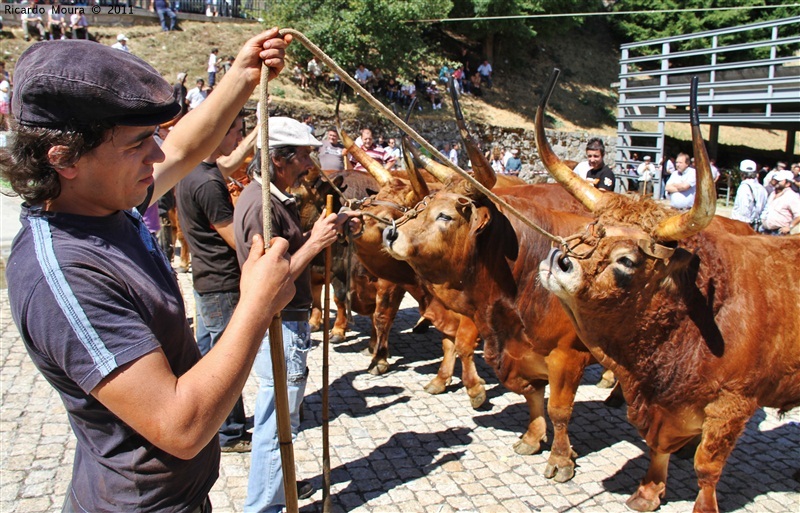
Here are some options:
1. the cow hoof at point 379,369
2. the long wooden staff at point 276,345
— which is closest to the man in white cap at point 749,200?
the cow hoof at point 379,369

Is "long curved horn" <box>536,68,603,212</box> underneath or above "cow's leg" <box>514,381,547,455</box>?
above

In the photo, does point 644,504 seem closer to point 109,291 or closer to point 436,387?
point 436,387

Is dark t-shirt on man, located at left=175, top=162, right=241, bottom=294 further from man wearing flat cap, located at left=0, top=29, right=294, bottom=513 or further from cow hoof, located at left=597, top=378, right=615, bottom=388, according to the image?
cow hoof, located at left=597, top=378, right=615, bottom=388

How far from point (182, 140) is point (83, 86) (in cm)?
87

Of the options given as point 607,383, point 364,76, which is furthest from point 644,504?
point 364,76

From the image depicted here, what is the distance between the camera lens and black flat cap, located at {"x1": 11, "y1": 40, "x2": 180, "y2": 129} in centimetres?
154

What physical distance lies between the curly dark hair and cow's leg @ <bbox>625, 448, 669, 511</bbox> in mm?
4095

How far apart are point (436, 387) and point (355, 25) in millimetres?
23403

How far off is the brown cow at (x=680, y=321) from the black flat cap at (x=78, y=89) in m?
2.61

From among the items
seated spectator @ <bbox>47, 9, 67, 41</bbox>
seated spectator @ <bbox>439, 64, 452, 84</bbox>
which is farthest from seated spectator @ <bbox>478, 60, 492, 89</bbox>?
seated spectator @ <bbox>47, 9, 67, 41</bbox>

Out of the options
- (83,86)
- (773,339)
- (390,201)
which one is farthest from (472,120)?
(83,86)

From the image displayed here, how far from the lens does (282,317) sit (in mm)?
4066

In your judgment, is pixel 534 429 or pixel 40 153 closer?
pixel 40 153

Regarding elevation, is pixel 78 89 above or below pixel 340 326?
above
